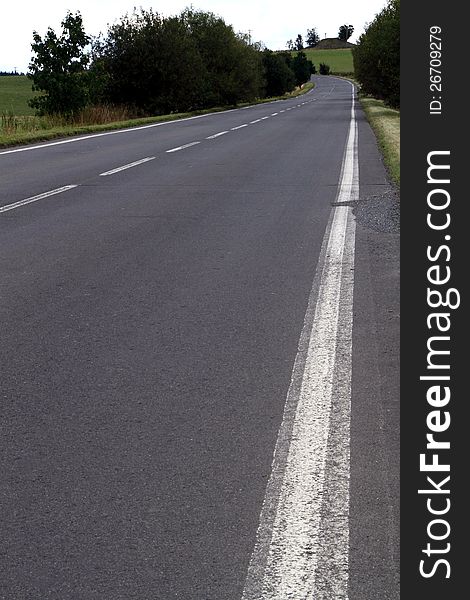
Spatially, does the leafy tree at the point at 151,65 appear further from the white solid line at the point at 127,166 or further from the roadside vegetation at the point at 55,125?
the white solid line at the point at 127,166

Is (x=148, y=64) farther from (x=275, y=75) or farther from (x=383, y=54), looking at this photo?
(x=275, y=75)

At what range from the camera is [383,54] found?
4306 centimetres

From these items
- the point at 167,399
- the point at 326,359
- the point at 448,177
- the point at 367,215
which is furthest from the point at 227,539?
the point at 367,215

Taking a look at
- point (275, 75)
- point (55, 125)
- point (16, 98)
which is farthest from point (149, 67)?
point (275, 75)

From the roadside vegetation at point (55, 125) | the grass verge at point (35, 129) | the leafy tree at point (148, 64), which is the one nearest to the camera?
the grass verge at point (35, 129)

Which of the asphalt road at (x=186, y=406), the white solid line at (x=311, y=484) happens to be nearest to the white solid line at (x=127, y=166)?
the asphalt road at (x=186, y=406)

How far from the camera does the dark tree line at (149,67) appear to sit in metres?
32.5

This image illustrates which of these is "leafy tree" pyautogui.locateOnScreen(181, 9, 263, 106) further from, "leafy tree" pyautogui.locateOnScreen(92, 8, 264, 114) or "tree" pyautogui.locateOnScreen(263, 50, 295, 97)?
"tree" pyautogui.locateOnScreen(263, 50, 295, 97)

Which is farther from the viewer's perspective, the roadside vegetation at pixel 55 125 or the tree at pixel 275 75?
the tree at pixel 275 75

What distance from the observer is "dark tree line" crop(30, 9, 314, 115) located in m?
32.5

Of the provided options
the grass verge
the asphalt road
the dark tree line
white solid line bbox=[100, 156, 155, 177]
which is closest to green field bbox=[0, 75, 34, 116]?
the dark tree line

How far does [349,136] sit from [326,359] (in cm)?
2124

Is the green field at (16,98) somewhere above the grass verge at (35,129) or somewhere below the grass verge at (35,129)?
below

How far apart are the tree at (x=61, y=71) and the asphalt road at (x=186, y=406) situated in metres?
23.4
